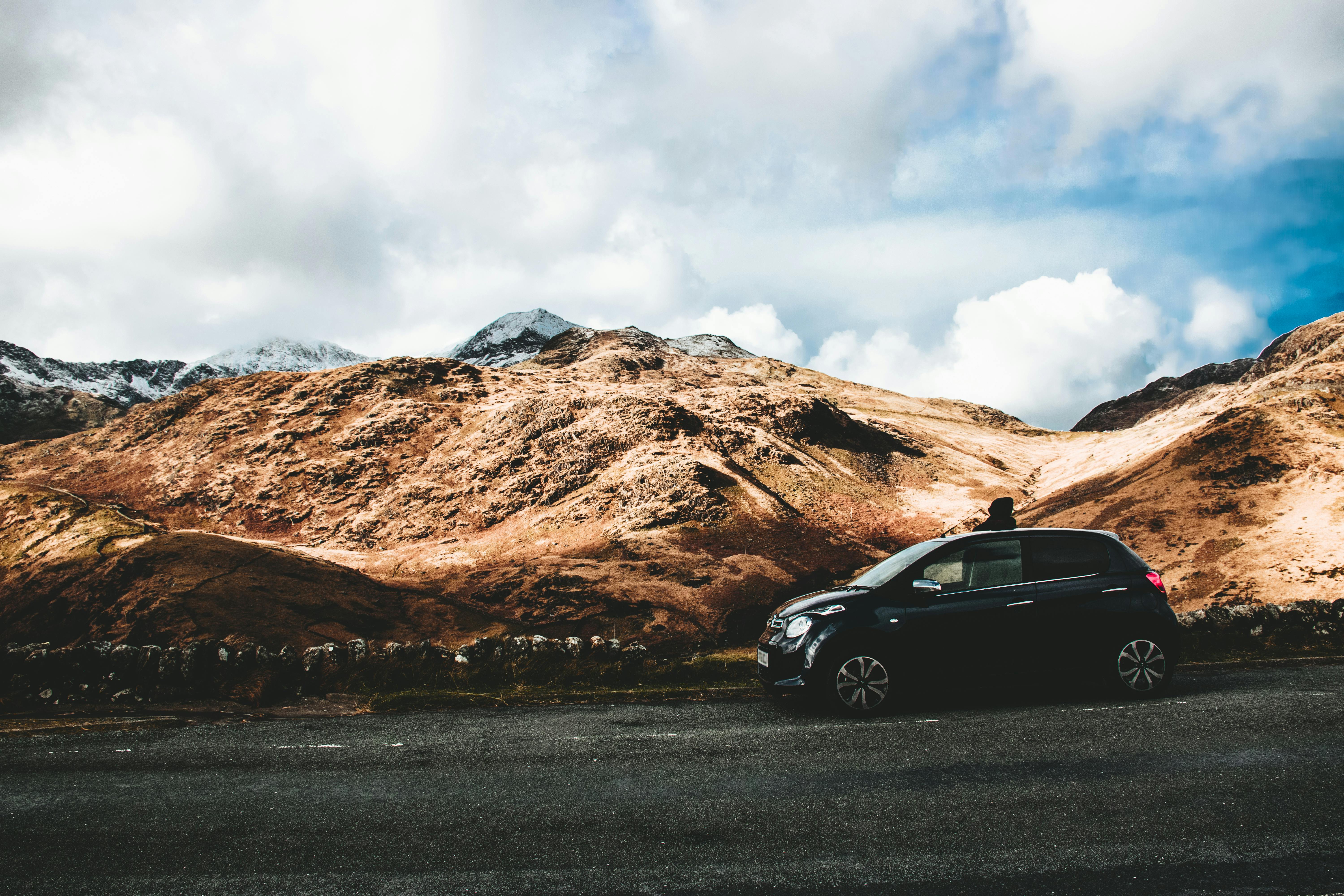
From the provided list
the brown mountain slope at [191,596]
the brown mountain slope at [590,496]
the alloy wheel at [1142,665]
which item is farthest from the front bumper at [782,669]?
the brown mountain slope at [590,496]

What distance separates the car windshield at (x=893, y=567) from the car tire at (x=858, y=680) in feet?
2.54

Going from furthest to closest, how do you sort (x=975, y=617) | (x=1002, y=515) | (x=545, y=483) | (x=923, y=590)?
(x=545, y=483)
(x=1002, y=515)
(x=975, y=617)
(x=923, y=590)

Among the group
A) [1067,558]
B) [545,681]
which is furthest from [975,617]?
[545,681]

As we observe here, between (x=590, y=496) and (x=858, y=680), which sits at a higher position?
(x=590, y=496)

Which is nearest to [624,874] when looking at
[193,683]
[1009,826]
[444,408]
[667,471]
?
[1009,826]

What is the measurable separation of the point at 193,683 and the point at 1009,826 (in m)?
9.68

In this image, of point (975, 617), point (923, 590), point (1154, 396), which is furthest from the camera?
point (1154, 396)

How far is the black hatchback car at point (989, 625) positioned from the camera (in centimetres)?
738

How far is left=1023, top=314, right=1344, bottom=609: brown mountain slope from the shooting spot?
19.0 metres

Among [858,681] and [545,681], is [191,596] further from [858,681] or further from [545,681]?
[858,681]

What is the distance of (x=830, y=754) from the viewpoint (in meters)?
6.28

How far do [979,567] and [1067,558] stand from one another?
963 millimetres

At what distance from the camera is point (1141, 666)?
25.1 ft

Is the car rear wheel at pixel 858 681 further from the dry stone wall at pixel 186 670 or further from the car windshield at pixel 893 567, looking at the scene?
the dry stone wall at pixel 186 670
